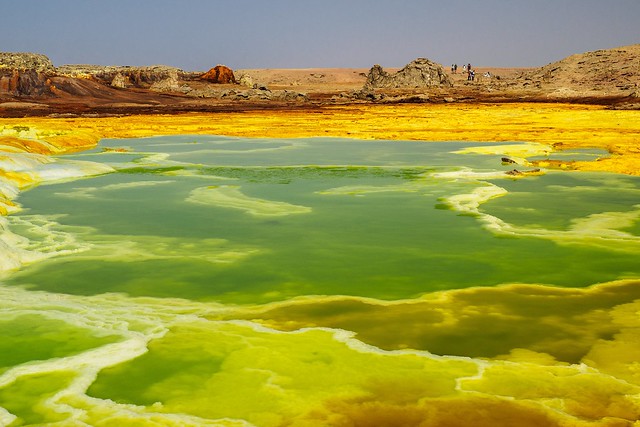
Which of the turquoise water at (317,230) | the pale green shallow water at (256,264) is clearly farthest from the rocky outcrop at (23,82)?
the pale green shallow water at (256,264)

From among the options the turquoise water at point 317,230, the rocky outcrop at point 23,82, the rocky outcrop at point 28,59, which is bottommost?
the turquoise water at point 317,230

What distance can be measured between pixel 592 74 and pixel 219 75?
1619 inches

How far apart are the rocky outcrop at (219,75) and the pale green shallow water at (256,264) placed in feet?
213

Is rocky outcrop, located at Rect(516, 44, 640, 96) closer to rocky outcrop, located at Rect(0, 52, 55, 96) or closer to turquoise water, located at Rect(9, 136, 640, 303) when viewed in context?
rocky outcrop, located at Rect(0, 52, 55, 96)

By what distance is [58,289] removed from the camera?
23.8ft

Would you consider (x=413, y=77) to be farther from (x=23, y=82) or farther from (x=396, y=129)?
(x=396, y=129)

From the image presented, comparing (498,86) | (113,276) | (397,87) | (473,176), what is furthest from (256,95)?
(113,276)

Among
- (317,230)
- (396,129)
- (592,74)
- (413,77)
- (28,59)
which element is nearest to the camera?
(317,230)

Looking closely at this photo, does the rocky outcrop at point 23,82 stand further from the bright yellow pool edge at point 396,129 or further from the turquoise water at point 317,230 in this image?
the turquoise water at point 317,230

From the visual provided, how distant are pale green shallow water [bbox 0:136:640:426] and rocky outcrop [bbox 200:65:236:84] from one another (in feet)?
213

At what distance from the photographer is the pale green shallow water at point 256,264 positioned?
507 centimetres

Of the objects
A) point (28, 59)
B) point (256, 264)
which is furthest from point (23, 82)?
point (256, 264)

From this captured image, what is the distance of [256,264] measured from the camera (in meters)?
8.23

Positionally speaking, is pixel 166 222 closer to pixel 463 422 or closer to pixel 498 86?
pixel 463 422
